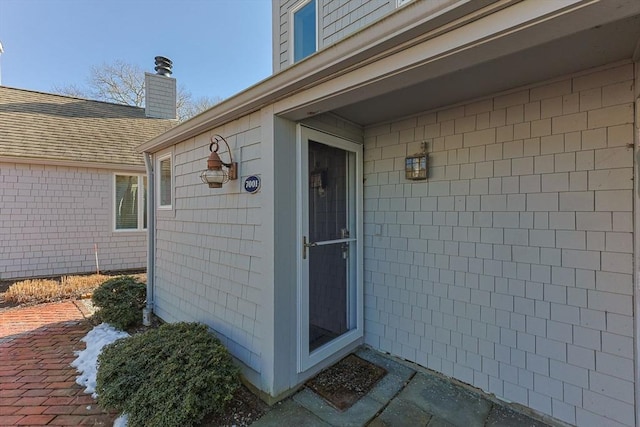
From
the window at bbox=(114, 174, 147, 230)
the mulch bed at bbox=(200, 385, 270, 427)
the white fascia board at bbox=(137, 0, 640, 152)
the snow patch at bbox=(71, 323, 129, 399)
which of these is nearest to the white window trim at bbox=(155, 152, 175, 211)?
the snow patch at bbox=(71, 323, 129, 399)

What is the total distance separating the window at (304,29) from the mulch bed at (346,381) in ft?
13.6

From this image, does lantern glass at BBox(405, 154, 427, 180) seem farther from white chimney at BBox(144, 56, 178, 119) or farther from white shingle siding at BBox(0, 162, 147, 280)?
white chimney at BBox(144, 56, 178, 119)

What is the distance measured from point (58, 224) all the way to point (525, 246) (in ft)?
27.9

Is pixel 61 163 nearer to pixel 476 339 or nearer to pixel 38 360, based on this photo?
pixel 38 360

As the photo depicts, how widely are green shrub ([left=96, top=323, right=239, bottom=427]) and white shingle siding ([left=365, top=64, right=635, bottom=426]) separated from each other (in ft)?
5.65

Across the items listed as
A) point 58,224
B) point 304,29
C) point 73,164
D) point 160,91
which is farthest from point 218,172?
point 160,91

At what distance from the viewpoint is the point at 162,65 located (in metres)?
9.66

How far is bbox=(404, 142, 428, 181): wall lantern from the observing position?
275cm

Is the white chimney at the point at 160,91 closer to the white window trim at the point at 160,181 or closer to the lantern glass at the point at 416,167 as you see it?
the white window trim at the point at 160,181

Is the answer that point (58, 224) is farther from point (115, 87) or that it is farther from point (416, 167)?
point (115, 87)

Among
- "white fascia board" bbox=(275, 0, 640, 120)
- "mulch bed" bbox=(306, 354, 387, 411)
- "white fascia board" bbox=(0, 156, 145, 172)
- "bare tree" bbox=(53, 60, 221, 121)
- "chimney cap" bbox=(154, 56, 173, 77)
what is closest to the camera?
"white fascia board" bbox=(275, 0, 640, 120)

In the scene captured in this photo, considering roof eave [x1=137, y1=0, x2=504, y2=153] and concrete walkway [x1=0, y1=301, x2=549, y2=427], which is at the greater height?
roof eave [x1=137, y1=0, x2=504, y2=153]

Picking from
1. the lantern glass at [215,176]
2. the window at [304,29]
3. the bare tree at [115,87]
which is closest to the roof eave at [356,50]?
the lantern glass at [215,176]

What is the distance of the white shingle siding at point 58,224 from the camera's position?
6035 millimetres
